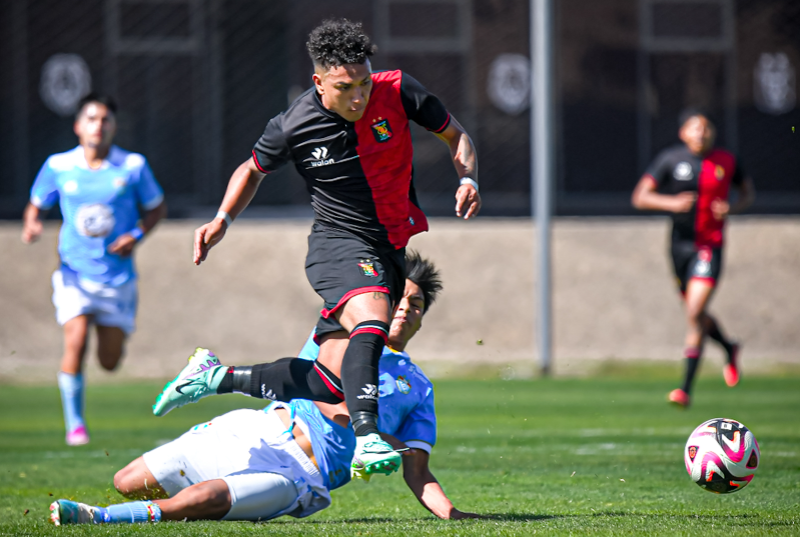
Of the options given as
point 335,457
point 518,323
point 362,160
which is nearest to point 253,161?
point 362,160

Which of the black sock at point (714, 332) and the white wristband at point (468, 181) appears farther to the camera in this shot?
the black sock at point (714, 332)

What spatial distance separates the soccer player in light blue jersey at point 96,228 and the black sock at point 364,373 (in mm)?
3990

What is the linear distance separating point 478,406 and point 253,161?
561 cm

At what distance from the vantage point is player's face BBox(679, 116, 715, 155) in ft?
32.0

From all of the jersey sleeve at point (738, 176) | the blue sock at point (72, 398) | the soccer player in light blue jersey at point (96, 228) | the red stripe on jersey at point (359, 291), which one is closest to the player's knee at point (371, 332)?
the red stripe on jersey at point (359, 291)

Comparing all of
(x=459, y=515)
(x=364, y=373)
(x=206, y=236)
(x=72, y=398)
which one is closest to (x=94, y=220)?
(x=72, y=398)

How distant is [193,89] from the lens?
42.0 ft

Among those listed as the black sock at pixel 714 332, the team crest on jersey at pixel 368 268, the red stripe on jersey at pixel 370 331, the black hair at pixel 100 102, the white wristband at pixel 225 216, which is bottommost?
the black sock at pixel 714 332

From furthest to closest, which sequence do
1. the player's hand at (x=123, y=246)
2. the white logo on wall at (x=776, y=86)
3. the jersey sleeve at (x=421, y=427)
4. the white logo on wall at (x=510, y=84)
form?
the white logo on wall at (x=776, y=86)
the white logo on wall at (x=510, y=84)
the player's hand at (x=123, y=246)
the jersey sleeve at (x=421, y=427)

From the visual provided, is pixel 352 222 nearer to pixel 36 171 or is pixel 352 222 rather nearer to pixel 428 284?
pixel 428 284

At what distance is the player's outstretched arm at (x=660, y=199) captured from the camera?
30.8 ft

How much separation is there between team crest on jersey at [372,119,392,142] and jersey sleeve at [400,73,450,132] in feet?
0.34

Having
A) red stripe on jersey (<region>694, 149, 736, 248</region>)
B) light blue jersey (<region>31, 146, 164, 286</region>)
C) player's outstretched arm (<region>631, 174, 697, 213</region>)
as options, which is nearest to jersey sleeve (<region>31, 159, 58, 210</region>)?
light blue jersey (<region>31, 146, 164, 286</region>)

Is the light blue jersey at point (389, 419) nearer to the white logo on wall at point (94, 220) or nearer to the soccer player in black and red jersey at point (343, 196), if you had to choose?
the soccer player in black and red jersey at point (343, 196)
